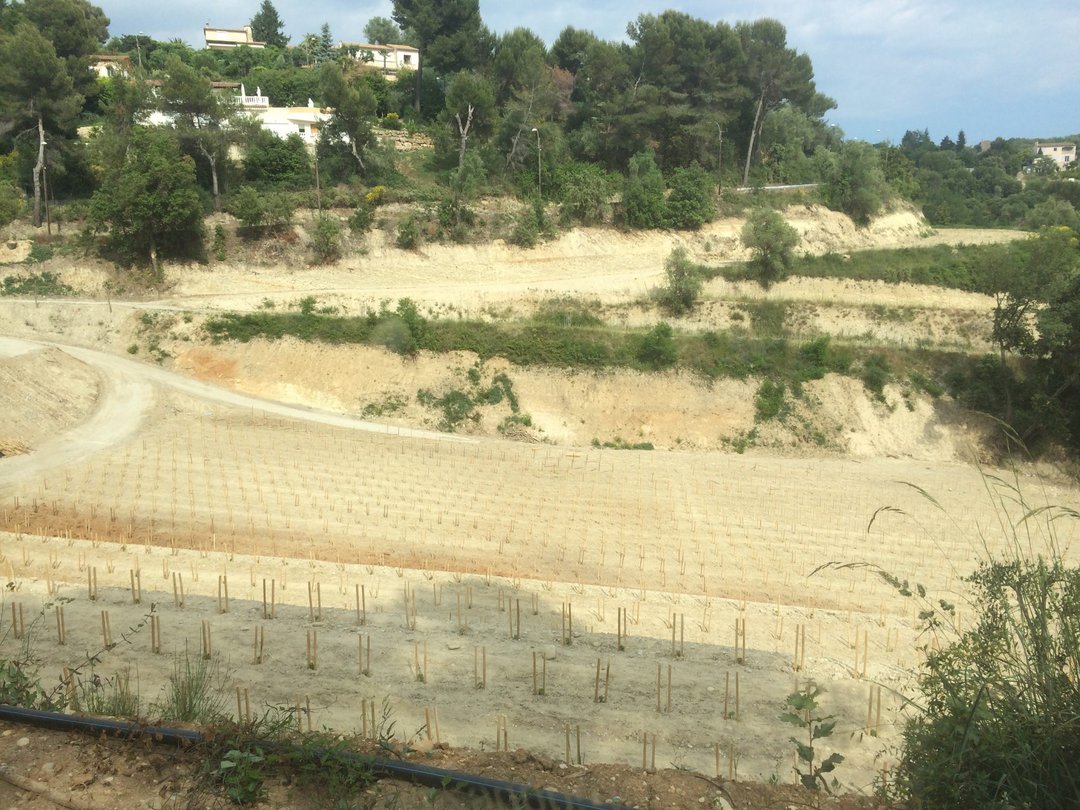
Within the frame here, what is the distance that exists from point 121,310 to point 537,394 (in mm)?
17700

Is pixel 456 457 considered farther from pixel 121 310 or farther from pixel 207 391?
pixel 121 310

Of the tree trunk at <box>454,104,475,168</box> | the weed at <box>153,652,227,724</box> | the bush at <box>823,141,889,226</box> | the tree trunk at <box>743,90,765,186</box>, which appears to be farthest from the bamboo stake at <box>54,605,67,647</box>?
the bush at <box>823,141,889,226</box>

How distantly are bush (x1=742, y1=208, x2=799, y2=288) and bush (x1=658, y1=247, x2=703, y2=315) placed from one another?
Result: 556cm

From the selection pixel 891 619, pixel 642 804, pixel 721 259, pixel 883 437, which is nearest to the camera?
pixel 642 804

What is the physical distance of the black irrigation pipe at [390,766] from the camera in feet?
20.7

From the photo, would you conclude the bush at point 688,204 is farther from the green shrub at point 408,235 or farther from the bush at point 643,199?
the green shrub at point 408,235

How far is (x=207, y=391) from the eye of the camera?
30359mm

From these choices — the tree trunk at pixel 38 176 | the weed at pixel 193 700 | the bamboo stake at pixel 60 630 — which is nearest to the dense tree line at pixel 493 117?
the tree trunk at pixel 38 176

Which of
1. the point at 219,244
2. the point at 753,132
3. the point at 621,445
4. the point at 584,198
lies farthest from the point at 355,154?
the point at 753,132

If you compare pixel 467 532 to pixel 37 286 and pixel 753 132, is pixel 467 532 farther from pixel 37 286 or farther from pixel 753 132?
pixel 753 132

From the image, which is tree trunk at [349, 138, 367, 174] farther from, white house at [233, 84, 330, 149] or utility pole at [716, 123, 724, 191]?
utility pole at [716, 123, 724, 191]

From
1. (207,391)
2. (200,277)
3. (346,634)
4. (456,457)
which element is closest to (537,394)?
(456,457)

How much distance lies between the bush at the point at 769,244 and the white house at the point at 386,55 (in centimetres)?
4015

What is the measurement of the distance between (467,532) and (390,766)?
13741 mm
